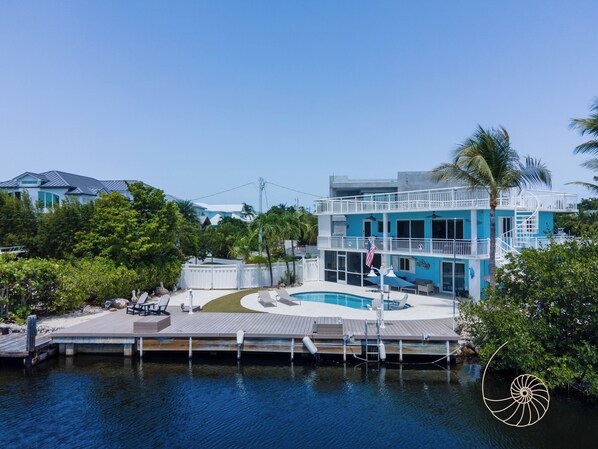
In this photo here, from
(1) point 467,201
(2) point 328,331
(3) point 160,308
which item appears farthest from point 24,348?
(1) point 467,201

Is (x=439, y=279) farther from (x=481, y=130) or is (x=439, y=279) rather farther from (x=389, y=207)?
(x=481, y=130)

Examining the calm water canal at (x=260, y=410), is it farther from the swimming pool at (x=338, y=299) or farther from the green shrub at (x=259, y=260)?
the green shrub at (x=259, y=260)

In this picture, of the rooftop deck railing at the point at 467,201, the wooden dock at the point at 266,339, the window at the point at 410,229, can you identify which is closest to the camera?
the wooden dock at the point at 266,339

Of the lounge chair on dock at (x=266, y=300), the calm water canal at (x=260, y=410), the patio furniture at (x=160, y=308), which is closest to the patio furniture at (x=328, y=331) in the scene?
the calm water canal at (x=260, y=410)

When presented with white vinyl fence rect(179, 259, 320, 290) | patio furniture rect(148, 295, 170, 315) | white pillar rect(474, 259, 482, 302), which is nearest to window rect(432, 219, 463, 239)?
white pillar rect(474, 259, 482, 302)

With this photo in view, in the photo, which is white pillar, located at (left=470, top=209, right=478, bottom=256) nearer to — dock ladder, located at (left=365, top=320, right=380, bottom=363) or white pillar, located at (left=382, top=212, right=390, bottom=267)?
white pillar, located at (left=382, top=212, right=390, bottom=267)
